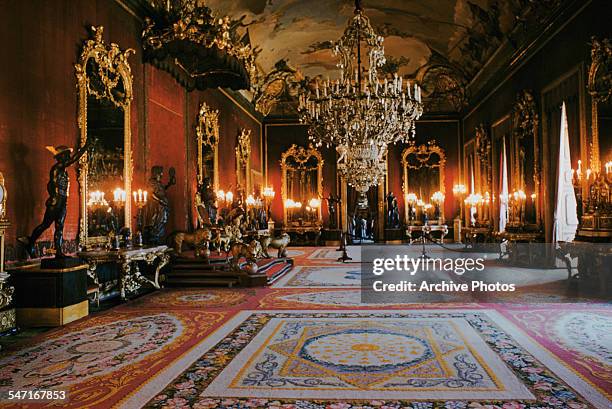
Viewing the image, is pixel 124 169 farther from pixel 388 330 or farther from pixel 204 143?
pixel 388 330

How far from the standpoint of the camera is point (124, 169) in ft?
28.9

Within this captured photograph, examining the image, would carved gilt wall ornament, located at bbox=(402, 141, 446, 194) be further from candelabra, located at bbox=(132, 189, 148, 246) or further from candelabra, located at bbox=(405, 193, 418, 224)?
candelabra, located at bbox=(132, 189, 148, 246)

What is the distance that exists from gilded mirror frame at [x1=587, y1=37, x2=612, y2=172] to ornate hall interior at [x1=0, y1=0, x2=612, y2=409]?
34 millimetres

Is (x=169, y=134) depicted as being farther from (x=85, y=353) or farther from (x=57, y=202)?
(x=85, y=353)

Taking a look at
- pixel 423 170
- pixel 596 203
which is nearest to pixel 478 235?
pixel 423 170

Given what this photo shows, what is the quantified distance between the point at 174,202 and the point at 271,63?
995 centimetres

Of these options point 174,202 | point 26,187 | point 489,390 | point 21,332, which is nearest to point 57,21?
point 26,187

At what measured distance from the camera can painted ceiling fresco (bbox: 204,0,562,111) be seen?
45.5ft

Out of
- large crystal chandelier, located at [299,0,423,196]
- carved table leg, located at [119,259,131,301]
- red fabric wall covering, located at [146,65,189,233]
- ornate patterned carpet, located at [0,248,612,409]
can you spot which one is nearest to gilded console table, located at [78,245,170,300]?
carved table leg, located at [119,259,131,301]

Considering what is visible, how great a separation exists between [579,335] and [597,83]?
16.7 feet

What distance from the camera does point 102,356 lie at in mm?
4867

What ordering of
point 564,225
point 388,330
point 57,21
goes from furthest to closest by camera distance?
point 564,225 → point 57,21 → point 388,330

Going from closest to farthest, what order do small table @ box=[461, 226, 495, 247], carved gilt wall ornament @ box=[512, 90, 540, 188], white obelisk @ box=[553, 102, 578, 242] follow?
white obelisk @ box=[553, 102, 578, 242], carved gilt wall ornament @ box=[512, 90, 540, 188], small table @ box=[461, 226, 495, 247]

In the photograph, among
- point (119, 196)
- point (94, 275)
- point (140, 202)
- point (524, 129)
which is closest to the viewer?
point (94, 275)
